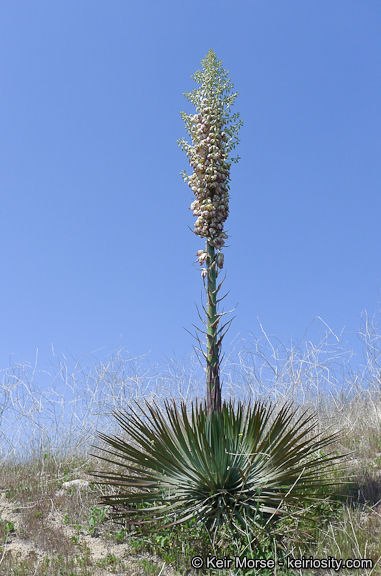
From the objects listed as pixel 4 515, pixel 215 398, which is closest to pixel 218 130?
pixel 215 398

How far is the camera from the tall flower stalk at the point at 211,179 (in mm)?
4547

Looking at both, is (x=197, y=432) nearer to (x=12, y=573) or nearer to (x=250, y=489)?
(x=250, y=489)

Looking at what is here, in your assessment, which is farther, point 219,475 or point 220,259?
point 220,259

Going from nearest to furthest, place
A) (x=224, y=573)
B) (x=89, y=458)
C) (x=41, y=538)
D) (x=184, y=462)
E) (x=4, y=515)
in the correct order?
(x=224, y=573), (x=184, y=462), (x=41, y=538), (x=4, y=515), (x=89, y=458)

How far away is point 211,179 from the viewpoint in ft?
15.5

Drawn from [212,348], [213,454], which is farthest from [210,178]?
[213,454]

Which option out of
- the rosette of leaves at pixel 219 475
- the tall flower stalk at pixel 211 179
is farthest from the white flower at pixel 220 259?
the rosette of leaves at pixel 219 475

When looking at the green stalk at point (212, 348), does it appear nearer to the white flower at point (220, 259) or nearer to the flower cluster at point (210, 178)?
the white flower at point (220, 259)

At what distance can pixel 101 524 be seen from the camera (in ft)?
16.1

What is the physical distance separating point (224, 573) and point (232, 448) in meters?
0.94

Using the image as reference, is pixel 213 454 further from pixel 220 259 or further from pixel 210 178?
pixel 210 178

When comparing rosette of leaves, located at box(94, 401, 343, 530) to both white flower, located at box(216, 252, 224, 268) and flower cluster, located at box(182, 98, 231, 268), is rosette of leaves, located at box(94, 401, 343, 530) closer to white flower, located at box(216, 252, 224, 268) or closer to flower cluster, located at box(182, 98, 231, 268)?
white flower, located at box(216, 252, 224, 268)

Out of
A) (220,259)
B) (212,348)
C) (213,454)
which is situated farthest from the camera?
(220,259)

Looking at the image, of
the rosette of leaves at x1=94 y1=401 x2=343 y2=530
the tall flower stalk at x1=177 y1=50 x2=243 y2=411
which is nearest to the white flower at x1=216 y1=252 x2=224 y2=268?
the tall flower stalk at x1=177 y1=50 x2=243 y2=411
